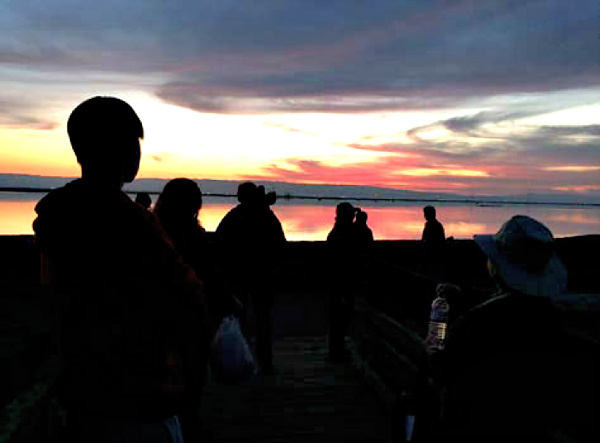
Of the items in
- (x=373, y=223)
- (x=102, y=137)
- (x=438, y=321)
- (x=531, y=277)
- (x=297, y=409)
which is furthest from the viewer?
(x=373, y=223)

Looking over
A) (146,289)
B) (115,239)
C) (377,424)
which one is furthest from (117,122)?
(377,424)

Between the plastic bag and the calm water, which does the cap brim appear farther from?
the calm water

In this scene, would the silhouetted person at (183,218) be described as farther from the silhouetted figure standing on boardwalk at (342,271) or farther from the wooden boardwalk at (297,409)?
the silhouetted figure standing on boardwalk at (342,271)

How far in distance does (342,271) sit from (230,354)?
435 cm

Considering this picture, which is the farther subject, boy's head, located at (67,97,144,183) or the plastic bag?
the plastic bag

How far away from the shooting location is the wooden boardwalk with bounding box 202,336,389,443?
5039 mm

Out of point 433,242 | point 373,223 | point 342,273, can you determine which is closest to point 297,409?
point 342,273

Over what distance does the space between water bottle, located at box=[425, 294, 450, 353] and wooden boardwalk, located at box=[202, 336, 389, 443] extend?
6.02 feet

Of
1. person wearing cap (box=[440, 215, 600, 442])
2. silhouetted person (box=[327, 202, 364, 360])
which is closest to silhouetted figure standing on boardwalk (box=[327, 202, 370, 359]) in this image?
silhouetted person (box=[327, 202, 364, 360])

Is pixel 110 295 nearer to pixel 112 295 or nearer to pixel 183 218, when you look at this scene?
pixel 112 295

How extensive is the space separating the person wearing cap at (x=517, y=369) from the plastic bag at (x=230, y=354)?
63.7 inches

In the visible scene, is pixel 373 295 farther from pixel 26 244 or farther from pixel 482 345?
pixel 26 244

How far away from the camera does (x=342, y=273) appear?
7.77 meters

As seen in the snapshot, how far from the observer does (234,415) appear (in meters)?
5.50
